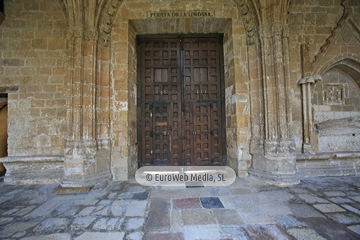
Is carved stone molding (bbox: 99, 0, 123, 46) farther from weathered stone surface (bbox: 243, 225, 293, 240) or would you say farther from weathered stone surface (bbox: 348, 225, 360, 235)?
weathered stone surface (bbox: 348, 225, 360, 235)

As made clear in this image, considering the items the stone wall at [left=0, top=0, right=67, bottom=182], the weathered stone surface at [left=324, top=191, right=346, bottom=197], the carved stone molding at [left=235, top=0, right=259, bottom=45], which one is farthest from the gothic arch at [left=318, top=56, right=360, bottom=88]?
the stone wall at [left=0, top=0, right=67, bottom=182]

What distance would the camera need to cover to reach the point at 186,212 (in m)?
2.36

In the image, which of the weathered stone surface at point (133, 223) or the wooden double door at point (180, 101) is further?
the wooden double door at point (180, 101)

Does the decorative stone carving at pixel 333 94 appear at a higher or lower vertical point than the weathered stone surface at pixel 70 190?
higher

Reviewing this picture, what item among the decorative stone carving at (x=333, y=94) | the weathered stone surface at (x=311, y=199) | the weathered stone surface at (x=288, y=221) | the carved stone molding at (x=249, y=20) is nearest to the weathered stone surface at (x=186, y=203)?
the weathered stone surface at (x=288, y=221)

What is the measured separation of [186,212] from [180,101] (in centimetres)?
265

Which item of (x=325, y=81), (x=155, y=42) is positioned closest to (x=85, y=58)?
(x=155, y=42)

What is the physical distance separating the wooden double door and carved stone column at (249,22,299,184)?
1031 mm

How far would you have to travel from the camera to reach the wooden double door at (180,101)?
172 inches

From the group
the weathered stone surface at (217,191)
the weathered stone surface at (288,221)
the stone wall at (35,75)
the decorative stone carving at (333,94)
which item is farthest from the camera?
the decorative stone carving at (333,94)

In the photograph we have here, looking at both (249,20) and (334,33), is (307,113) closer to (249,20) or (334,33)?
(334,33)

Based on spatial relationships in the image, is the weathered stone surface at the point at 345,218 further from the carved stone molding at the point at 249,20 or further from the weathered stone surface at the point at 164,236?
the carved stone molding at the point at 249,20

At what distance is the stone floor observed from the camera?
1935 millimetres

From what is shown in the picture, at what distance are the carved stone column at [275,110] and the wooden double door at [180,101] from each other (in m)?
1.03
